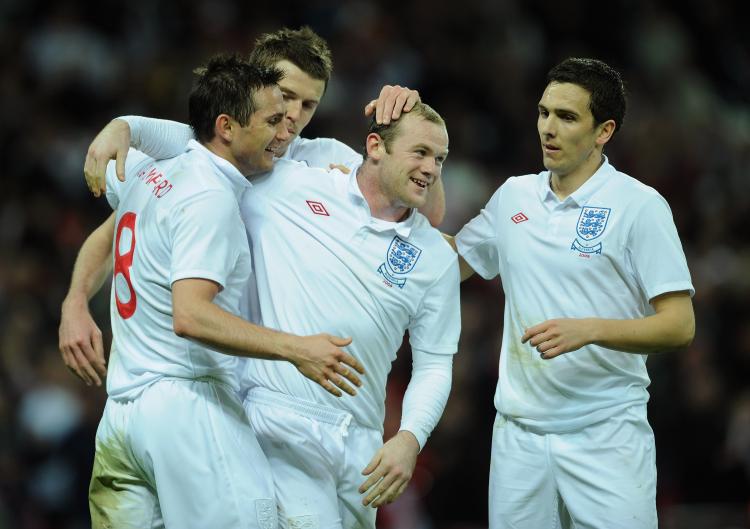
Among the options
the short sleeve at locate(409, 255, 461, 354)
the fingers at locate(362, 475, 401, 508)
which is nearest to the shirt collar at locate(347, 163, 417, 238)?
the short sleeve at locate(409, 255, 461, 354)

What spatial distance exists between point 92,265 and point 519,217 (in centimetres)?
193

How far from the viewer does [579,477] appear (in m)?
5.11

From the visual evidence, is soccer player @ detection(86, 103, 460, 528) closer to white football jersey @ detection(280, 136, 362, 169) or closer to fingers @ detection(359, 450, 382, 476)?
fingers @ detection(359, 450, 382, 476)

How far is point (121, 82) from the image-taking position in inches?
456

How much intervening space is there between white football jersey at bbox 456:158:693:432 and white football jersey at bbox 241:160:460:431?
33 centimetres

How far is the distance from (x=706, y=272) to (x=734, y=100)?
3.01m

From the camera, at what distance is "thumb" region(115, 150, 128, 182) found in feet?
15.8

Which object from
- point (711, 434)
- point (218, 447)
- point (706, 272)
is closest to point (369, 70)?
point (706, 272)

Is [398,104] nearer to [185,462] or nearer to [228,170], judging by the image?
[228,170]

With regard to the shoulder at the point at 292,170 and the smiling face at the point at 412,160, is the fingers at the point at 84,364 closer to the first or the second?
the shoulder at the point at 292,170

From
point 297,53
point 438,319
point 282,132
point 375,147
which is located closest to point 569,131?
point 375,147

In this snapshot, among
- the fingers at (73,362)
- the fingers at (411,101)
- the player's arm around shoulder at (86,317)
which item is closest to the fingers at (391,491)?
the player's arm around shoulder at (86,317)

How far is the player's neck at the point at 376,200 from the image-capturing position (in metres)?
5.38

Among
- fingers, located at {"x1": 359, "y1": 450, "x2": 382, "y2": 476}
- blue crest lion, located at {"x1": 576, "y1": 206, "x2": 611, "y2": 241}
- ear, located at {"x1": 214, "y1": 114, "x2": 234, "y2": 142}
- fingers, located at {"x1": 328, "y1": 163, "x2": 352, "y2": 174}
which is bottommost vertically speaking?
fingers, located at {"x1": 359, "y1": 450, "x2": 382, "y2": 476}
